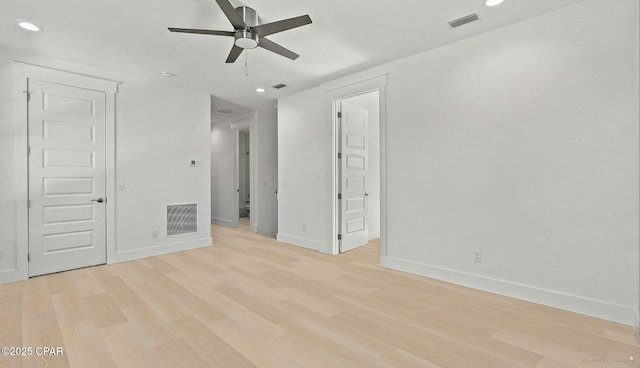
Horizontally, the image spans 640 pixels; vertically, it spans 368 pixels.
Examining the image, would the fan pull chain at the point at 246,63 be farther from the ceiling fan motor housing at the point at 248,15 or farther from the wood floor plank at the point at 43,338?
the wood floor plank at the point at 43,338

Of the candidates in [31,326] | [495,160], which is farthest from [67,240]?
[495,160]

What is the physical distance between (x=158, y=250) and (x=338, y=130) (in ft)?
11.2

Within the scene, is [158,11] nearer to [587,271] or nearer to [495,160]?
[495,160]

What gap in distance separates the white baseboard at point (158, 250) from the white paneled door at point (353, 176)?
247 cm

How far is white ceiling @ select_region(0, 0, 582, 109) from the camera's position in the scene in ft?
8.60

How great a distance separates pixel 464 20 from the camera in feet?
9.40

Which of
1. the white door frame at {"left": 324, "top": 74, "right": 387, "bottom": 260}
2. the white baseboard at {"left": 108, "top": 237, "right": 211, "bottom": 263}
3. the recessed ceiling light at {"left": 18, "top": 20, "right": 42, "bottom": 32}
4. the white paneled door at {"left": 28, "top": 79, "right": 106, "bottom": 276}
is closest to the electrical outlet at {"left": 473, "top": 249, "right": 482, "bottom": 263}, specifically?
the white door frame at {"left": 324, "top": 74, "right": 387, "bottom": 260}

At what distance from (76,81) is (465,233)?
527 centimetres

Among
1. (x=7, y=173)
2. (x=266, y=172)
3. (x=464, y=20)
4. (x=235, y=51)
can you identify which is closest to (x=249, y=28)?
(x=235, y=51)

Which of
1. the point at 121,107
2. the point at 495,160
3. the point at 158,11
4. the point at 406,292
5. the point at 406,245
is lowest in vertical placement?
the point at 406,292

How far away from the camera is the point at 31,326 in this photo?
2.35 metres

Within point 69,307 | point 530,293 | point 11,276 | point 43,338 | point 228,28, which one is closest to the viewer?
point 43,338

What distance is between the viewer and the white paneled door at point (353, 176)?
15.6ft

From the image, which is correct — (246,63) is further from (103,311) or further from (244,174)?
(244,174)
